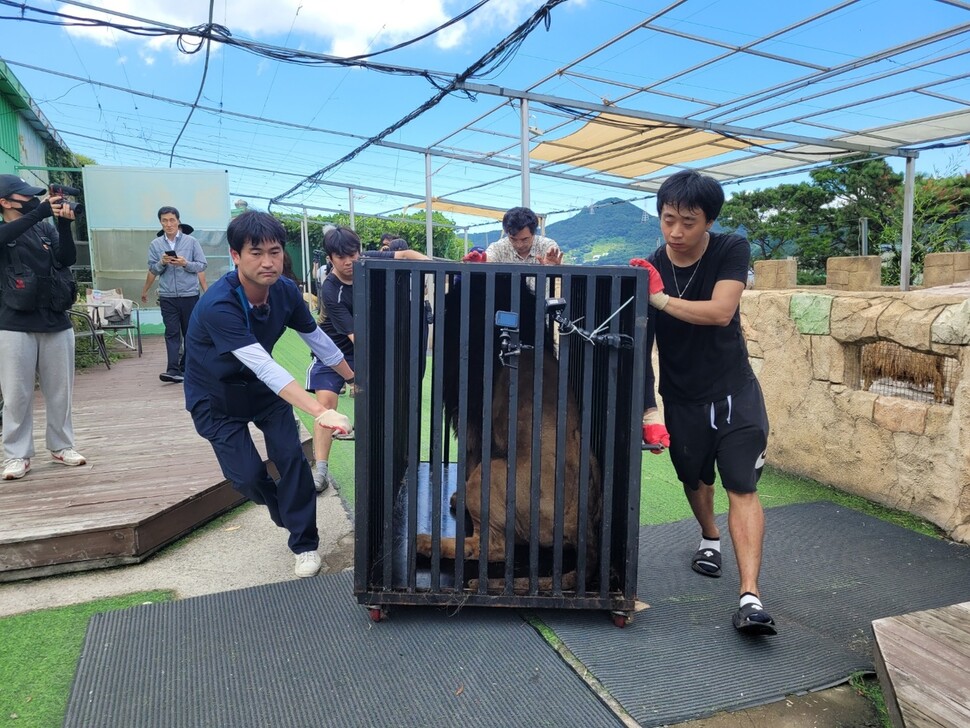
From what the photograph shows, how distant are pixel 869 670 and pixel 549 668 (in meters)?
1.16

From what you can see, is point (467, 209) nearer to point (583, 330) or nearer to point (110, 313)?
point (110, 313)

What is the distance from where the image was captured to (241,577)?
10.1 ft

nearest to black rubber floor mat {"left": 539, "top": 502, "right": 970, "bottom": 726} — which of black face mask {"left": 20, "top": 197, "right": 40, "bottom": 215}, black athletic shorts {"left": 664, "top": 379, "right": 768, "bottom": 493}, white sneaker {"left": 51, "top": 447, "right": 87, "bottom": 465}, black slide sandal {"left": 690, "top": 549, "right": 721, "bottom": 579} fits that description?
black slide sandal {"left": 690, "top": 549, "right": 721, "bottom": 579}

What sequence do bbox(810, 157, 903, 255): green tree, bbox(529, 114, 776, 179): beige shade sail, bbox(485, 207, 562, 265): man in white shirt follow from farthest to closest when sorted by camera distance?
1. bbox(810, 157, 903, 255): green tree
2. bbox(529, 114, 776, 179): beige shade sail
3. bbox(485, 207, 562, 265): man in white shirt

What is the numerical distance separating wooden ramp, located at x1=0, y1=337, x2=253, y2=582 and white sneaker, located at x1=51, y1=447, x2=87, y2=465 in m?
0.05

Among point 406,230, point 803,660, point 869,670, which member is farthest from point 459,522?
point 406,230

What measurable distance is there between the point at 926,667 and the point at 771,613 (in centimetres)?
83

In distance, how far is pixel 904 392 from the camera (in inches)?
156

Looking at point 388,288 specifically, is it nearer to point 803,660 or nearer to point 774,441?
point 803,660

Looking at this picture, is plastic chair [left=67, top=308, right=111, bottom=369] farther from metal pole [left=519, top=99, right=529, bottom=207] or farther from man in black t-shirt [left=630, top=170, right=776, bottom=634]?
man in black t-shirt [left=630, top=170, right=776, bottom=634]

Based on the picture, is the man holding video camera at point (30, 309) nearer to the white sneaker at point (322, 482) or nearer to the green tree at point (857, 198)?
the white sneaker at point (322, 482)

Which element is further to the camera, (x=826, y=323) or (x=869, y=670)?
(x=826, y=323)

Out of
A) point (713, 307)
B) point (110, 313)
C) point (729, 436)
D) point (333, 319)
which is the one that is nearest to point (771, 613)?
point (729, 436)

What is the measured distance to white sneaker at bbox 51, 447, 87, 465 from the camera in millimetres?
4094
